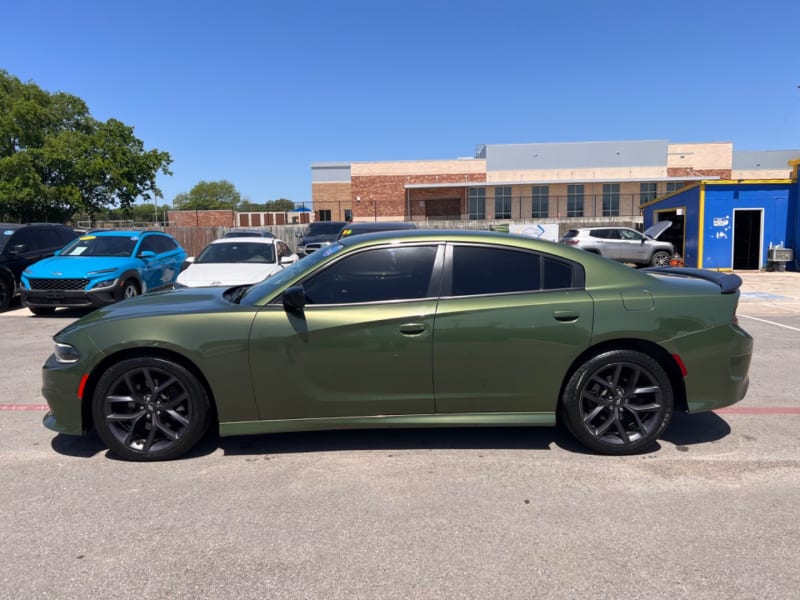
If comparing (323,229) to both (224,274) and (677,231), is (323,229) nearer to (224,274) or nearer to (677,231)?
(224,274)

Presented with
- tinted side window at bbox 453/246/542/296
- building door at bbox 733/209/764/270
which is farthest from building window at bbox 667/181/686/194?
tinted side window at bbox 453/246/542/296

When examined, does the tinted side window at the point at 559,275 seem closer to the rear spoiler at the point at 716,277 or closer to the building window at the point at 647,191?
the rear spoiler at the point at 716,277

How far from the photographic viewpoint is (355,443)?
4.36m

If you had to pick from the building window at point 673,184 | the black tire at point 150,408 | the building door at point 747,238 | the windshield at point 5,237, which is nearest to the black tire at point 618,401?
the black tire at point 150,408

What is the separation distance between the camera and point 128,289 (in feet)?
35.9

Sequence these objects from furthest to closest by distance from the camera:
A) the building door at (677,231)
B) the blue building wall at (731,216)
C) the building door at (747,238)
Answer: the building door at (677,231), the building door at (747,238), the blue building wall at (731,216)

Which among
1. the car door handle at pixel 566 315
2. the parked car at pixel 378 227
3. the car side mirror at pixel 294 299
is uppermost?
the parked car at pixel 378 227

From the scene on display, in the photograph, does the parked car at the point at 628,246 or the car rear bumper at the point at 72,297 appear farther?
the parked car at the point at 628,246

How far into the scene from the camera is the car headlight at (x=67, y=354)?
12.9 ft

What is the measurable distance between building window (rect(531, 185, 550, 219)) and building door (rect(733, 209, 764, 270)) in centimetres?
2570

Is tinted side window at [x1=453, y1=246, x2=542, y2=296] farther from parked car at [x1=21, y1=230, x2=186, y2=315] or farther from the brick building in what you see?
the brick building

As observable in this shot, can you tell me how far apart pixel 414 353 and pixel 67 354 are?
2346 mm

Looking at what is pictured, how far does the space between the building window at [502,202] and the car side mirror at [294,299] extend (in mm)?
46615

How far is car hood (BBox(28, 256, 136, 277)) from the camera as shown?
10.4m
